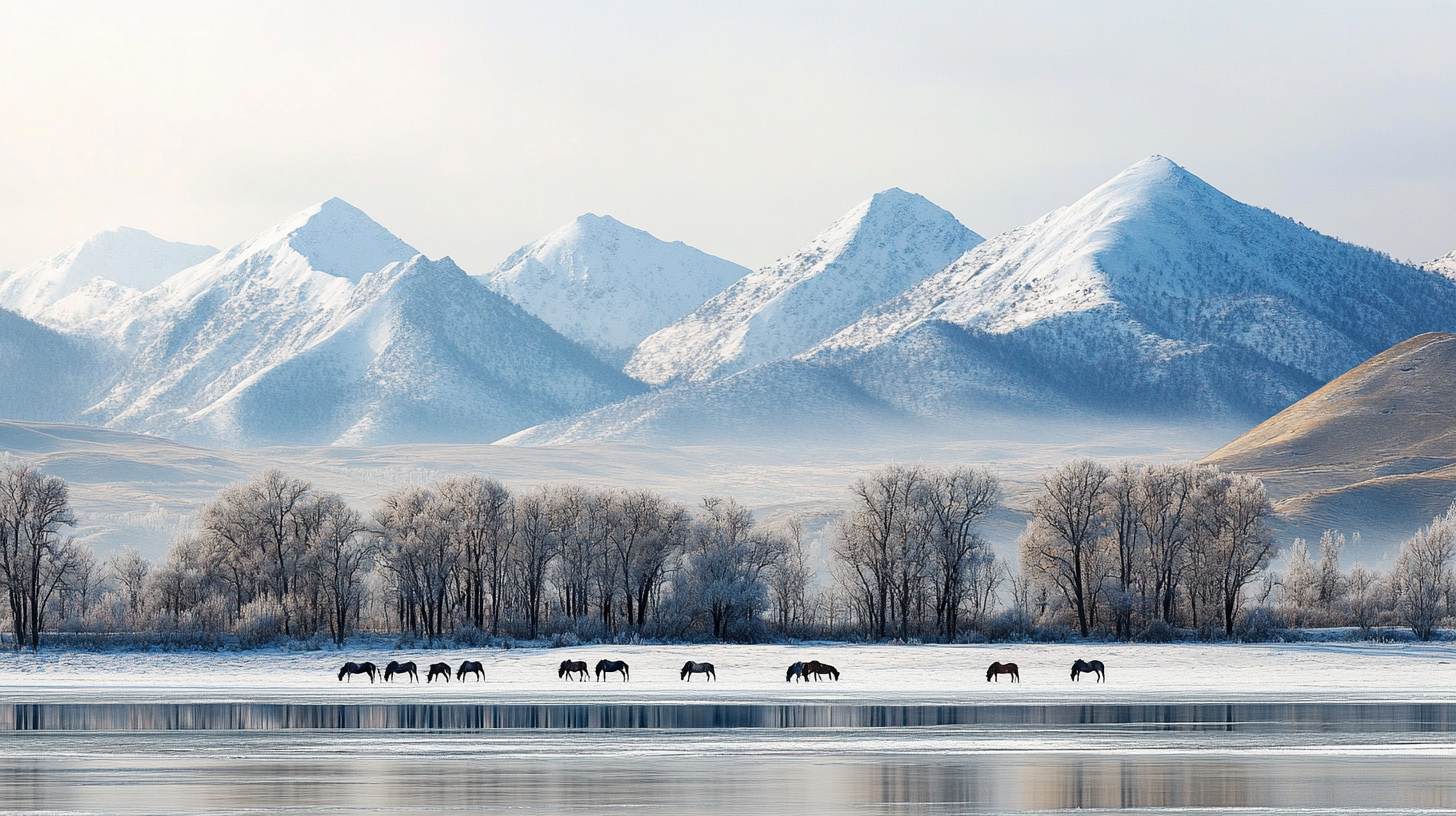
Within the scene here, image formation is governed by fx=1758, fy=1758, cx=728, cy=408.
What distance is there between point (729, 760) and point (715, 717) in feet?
47.3

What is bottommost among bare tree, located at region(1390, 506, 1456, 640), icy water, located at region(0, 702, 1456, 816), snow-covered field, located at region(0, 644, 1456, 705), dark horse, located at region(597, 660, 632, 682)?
snow-covered field, located at region(0, 644, 1456, 705)

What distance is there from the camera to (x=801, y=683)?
7088 centimetres

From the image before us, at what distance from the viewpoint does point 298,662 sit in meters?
85.8

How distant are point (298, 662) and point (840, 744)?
48.8 m

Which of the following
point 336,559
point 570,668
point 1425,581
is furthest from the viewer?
point 1425,581

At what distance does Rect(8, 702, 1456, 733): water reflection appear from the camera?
4922cm

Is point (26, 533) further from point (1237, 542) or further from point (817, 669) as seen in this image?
point (1237, 542)

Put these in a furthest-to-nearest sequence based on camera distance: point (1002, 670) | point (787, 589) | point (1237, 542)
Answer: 1. point (787, 589)
2. point (1237, 542)
3. point (1002, 670)

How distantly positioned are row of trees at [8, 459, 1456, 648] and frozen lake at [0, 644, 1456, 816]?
20.0 meters

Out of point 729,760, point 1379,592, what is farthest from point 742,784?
point 1379,592

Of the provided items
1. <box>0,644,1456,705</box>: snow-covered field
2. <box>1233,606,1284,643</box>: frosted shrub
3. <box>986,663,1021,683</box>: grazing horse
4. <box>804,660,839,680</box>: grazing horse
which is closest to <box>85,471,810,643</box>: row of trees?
<box>0,644,1456,705</box>: snow-covered field

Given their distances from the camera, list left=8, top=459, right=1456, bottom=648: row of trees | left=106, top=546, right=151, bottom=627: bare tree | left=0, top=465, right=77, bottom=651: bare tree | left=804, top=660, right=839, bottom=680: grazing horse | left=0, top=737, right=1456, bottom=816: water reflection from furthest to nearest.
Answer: left=106, top=546, right=151, bottom=627: bare tree → left=8, top=459, right=1456, bottom=648: row of trees → left=0, top=465, right=77, bottom=651: bare tree → left=804, top=660, right=839, bottom=680: grazing horse → left=0, top=737, right=1456, bottom=816: water reflection

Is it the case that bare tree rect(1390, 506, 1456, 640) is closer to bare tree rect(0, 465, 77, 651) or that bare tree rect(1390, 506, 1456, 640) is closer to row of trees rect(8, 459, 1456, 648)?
row of trees rect(8, 459, 1456, 648)

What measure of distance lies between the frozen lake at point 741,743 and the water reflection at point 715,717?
0.17 metres
